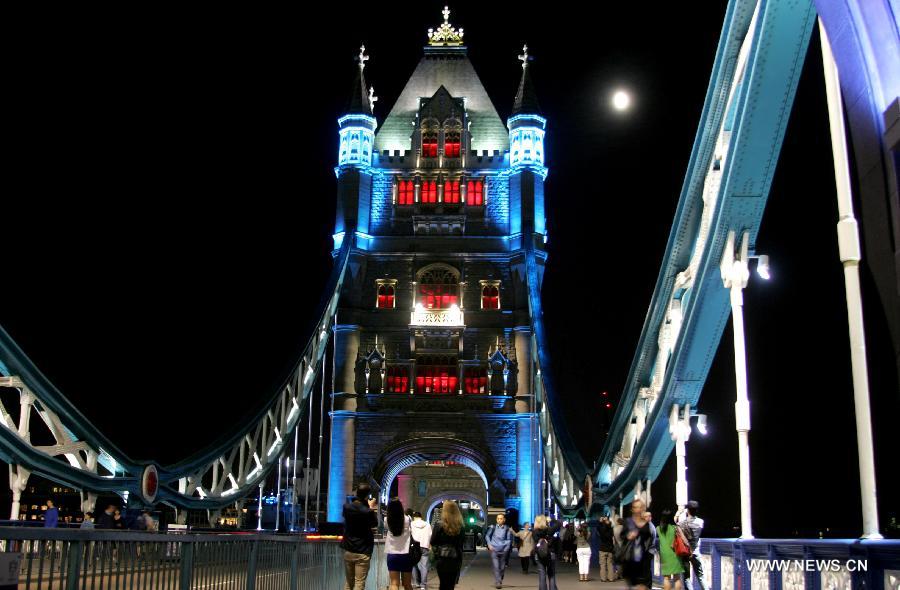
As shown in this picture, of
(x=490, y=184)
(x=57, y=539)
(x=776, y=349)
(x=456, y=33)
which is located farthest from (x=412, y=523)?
(x=456, y=33)

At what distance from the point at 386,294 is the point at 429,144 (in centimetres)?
839

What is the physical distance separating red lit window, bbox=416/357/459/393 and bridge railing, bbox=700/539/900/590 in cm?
3378

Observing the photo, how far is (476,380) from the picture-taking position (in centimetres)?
4972

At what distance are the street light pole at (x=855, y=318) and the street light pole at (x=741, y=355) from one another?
380 cm

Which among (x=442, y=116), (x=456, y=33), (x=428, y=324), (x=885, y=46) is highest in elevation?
(x=456, y=33)

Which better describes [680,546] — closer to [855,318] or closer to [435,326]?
[855,318]

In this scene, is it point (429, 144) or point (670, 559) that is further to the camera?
point (429, 144)

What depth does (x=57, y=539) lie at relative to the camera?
6.34 meters

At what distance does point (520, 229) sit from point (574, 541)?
20308mm

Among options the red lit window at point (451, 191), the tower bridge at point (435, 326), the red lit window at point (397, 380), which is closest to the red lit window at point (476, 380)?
the tower bridge at point (435, 326)

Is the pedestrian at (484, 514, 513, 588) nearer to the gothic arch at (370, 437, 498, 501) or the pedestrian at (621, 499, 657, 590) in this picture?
the pedestrian at (621, 499, 657, 590)

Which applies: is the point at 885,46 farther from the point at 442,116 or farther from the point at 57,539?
the point at 442,116

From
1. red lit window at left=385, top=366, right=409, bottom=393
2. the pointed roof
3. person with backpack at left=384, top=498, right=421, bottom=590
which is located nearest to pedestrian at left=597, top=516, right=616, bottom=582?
person with backpack at left=384, top=498, right=421, bottom=590

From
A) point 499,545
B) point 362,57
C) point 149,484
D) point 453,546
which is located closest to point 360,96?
point 362,57
